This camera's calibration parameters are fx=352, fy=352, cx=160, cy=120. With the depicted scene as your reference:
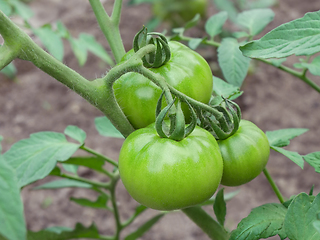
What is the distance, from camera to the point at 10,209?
327 millimetres

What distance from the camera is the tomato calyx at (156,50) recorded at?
1.90 ft

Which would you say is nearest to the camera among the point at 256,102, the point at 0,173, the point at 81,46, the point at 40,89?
the point at 0,173

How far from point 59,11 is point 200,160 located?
3567 mm

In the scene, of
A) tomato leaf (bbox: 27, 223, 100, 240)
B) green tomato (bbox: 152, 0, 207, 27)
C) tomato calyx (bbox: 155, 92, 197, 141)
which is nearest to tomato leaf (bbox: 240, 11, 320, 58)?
tomato calyx (bbox: 155, 92, 197, 141)

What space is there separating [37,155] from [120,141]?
1.70 metres

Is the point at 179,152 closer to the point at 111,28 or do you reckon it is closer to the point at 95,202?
the point at 111,28

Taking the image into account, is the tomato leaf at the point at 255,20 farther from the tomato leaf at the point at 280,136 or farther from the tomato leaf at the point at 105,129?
the tomato leaf at the point at 105,129

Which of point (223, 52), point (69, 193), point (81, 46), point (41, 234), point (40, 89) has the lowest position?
point (69, 193)

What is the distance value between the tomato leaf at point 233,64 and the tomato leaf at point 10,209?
1.85ft

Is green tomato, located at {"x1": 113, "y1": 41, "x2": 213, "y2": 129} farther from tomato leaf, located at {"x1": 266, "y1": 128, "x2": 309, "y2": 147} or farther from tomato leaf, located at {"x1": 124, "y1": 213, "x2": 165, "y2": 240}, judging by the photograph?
tomato leaf, located at {"x1": 124, "y1": 213, "x2": 165, "y2": 240}

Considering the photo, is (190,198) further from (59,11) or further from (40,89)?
(59,11)

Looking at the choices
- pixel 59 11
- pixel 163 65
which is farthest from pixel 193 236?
pixel 59 11

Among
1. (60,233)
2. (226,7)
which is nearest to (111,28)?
(60,233)

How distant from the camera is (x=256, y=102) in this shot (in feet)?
8.29
